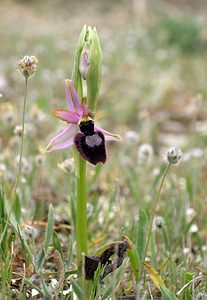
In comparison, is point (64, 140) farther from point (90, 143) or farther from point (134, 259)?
point (134, 259)

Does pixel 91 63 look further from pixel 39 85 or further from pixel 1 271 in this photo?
pixel 39 85

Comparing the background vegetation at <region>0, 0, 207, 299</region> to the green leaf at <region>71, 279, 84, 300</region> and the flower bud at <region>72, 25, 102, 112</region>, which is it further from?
the flower bud at <region>72, 25, 102, 112</region>

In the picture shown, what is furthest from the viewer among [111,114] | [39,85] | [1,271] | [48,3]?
[48,3]

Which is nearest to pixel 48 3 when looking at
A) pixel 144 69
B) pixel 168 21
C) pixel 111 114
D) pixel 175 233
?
pixel 168 21

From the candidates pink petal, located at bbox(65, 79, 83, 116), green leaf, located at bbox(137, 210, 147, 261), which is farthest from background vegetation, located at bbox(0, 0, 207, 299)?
pink petal, located at bbox(65, 79, 83, 116)

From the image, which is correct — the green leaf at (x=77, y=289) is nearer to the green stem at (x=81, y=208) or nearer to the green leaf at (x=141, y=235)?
the green stem at (x=81, y=208)

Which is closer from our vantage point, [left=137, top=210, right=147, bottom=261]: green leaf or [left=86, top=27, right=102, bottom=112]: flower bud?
[left=86, top=27, right=102, bottom=112]: flower bud
